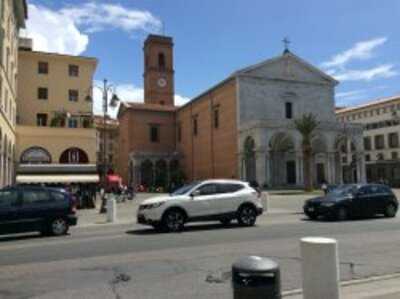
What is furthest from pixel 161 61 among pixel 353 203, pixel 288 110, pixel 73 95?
pixel 353 203

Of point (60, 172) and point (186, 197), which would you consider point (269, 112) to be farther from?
point (186, 197)

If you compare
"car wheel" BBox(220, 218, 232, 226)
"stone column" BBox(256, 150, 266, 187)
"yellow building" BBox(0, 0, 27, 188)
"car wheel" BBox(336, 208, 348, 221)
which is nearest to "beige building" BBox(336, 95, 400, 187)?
"stone column" BBox(256, 150, 266, 187)

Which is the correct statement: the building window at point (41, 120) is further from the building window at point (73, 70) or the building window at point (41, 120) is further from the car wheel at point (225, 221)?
the car wheel at point (225, 221)

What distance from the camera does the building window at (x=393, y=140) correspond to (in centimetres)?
8438

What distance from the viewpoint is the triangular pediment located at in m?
59.4

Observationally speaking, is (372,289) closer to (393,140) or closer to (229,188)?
(229,188)

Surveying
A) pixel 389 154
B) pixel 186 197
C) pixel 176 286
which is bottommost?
pixel 176 286

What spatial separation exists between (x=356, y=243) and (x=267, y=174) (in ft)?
127

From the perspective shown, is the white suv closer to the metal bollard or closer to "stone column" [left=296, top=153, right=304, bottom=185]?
the metal bollard

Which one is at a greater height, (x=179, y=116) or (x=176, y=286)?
(x=179, y=116)

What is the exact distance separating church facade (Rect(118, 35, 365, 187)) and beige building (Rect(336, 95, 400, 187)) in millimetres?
19891

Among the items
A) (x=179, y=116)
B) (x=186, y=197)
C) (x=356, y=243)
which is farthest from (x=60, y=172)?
(x=179, y=116)

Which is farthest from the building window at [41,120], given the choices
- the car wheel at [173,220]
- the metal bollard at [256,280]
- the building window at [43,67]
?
the metal bollard at [256,280]

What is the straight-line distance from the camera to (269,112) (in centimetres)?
5988
